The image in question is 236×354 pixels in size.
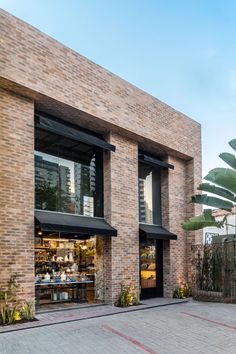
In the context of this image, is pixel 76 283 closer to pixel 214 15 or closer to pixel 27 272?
pixel 27 272

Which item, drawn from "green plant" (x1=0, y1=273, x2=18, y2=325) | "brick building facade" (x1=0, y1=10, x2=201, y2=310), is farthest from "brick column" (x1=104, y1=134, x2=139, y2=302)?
"green plant" (x1=0, y1=273, x2=18, y2=325)

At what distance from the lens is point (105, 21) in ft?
46.9

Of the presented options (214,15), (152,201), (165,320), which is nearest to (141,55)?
(214,15)

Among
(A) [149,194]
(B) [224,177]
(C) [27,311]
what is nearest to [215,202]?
(B) [224,177]

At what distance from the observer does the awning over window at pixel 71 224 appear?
9.28 meters

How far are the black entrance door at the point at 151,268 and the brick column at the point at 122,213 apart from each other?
98 centimetres

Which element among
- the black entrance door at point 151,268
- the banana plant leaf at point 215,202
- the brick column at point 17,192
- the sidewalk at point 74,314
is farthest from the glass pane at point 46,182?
the banana plant leaf at point 215,202

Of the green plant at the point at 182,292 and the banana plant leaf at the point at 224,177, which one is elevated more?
the banana plant leaf at the point at 224,177

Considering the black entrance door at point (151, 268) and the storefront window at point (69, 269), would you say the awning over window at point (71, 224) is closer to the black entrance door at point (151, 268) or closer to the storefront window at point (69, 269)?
the storefront window at point (69, 269)

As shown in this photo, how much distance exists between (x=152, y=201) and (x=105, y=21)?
25.4ft

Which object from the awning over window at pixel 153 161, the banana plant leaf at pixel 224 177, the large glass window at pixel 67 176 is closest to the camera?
the banana plant leaf at pixel 224 177

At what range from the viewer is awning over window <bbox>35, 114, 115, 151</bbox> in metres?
9.69

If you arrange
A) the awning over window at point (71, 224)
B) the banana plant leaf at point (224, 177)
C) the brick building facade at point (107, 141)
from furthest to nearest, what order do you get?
1. the banana plant leaf at point (224, 177)
2. the awning over window at point (71, 224)
3. the brick building facade at point (107, 141)

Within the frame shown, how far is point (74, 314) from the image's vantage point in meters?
9.62
